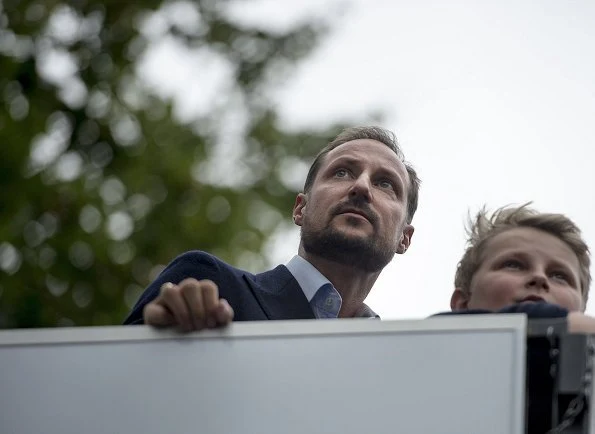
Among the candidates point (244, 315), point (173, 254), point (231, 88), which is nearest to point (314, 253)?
point (244, 315)

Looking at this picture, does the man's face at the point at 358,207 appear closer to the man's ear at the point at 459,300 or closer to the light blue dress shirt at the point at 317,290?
the light blue dress shirt at the point at 317,290

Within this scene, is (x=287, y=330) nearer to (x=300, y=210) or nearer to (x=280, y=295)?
(x=280, y=295)

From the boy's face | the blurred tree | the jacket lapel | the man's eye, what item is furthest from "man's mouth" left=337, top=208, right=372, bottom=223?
the blurred tree

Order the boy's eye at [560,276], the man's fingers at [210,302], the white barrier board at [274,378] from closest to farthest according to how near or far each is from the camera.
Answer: the white barrier board at [274,378] < the man's fingers at [210,302] < the boy's eye at [560,276]

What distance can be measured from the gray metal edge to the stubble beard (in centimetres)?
122

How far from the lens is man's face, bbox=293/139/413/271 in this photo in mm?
4164

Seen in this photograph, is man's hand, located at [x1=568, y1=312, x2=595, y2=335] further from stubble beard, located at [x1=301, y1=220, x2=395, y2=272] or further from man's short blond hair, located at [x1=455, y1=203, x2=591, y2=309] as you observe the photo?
stubble beard, located at [x1=301, y1=220, x2=395, y2=272]

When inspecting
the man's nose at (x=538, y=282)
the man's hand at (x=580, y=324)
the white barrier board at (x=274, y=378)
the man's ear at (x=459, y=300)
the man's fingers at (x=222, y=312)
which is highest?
the man's nose at (x=538, y=282)

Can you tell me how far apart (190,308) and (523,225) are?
1.18 metres

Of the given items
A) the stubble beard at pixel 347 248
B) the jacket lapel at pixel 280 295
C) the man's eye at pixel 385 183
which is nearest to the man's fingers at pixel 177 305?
the jacket lapel at pixel 280 295

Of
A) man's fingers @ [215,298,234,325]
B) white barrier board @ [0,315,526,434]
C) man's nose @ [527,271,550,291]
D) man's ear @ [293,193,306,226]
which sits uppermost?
man's ear @ [293,193,306,226]

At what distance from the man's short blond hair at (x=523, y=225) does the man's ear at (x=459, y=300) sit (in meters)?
0.01

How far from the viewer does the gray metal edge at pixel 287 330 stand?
2.73 m

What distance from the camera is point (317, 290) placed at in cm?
405
